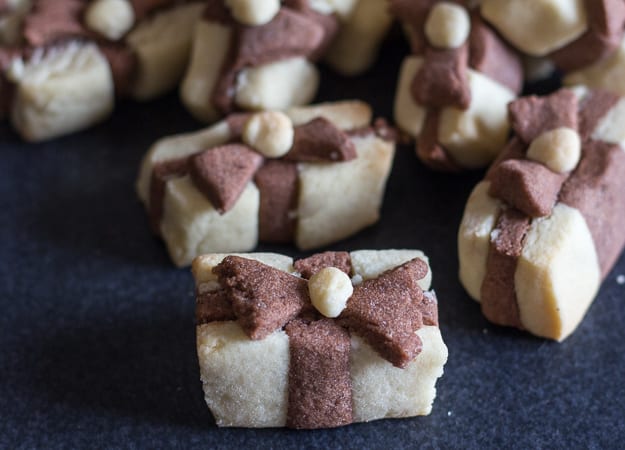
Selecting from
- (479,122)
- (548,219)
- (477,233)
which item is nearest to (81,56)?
(479,122)

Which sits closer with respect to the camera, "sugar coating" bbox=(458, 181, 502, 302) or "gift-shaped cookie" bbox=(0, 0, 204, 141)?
"sugar coating" bbox=(458, 181, 502, 302)

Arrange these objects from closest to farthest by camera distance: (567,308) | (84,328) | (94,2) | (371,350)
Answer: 1. (371,350)
2. (567,308)
3. (84,328)
4. (94,2)

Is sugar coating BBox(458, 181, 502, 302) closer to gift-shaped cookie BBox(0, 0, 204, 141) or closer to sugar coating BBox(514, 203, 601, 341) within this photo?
sugar coating BBox(514, 203, 601, 341)

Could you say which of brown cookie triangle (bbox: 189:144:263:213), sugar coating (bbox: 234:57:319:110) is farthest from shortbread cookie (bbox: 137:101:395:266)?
sugar coating (bbox: 234:57:319:110)

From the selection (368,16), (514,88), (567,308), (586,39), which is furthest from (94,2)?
(567,308)

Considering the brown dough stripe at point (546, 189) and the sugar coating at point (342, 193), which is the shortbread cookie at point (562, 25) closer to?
the brown dough stripe at point (546, 189)

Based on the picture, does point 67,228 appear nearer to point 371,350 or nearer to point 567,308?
point 371,350

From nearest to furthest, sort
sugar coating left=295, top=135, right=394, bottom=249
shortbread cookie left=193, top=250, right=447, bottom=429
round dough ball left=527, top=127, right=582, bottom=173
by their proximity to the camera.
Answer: shortbread cookie left=193, top=250, right=447, bottom=429
round dough ball left=527, top=127, right=582, bottom=173
sugar coating left=295, top=135, right=394, bottom=249
